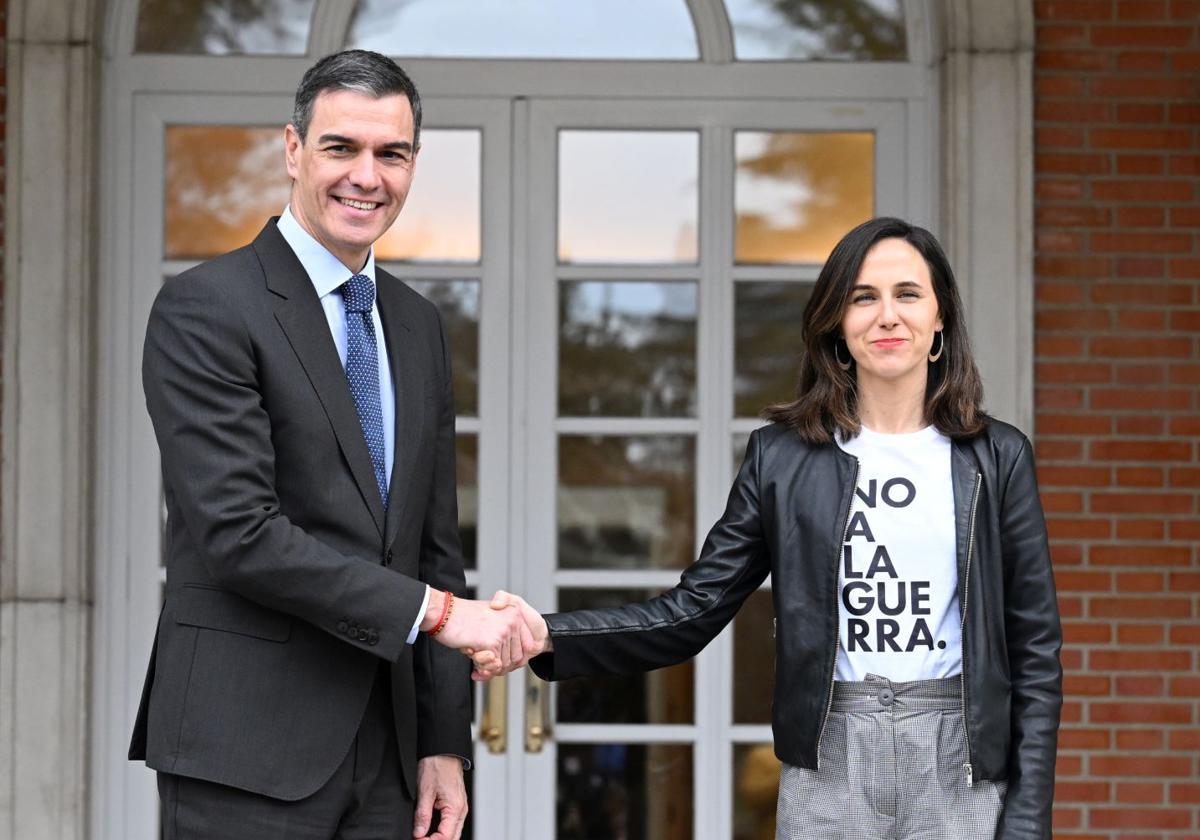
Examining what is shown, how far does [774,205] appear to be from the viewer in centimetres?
450

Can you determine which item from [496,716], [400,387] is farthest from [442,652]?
[496,716]

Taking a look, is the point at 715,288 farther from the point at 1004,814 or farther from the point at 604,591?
the point at 1004,814

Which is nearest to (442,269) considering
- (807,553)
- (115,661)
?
(115,661)

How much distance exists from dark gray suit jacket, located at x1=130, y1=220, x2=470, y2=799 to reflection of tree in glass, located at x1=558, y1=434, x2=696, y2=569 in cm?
202

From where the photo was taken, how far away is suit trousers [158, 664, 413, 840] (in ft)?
7.77

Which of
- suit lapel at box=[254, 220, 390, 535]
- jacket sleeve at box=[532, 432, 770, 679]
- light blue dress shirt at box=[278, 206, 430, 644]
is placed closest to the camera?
suit lapel at box=[254, 220, 390, 535]

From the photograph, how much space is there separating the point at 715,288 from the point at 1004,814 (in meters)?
2.28

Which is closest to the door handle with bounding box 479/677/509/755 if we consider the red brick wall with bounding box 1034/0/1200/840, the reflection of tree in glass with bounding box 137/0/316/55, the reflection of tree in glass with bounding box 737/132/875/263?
the reflection of tree in glass with bounding box 737/132/875/263

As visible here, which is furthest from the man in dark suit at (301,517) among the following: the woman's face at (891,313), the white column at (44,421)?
the white column at (44,421)

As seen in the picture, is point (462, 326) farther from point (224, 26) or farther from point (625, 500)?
point (224, 26)

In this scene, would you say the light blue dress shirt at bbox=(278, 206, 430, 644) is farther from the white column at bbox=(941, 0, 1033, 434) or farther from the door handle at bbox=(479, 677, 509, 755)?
the white column at bbox=(941, 0, 1033, 434)

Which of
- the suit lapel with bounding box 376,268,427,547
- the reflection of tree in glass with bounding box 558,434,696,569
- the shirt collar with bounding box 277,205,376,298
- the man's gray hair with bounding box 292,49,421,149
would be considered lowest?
the reflection of tree in glass with bounding box 558,434,696,569

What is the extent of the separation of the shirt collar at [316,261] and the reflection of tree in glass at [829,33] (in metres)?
2.30

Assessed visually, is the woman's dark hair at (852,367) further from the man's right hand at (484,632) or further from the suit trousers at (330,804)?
the suit trousers at (330,804)
